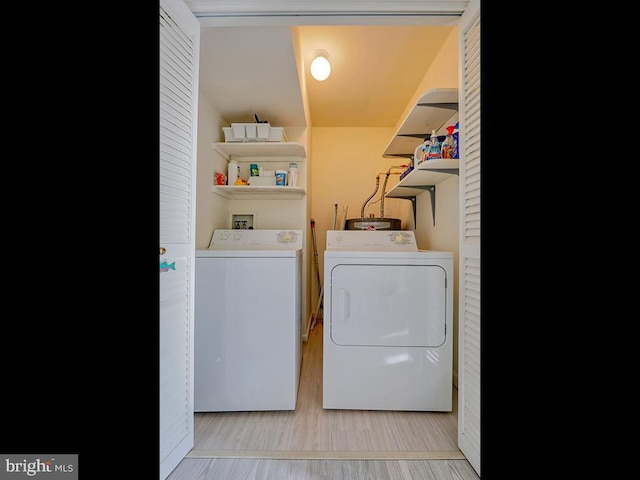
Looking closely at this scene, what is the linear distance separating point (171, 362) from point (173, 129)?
87 centimetres

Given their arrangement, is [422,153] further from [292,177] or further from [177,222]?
[177,222]

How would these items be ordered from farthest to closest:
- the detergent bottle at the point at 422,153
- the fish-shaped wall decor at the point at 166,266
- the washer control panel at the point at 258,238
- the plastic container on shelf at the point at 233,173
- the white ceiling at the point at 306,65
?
the plastic container on shelf at the point at 233,173
the washer control panel at the point at 258,238
the detergent bottle at the point at 422,153
the white ceiling at the point at 306,65
the fish-shaped wall decor at the point at 166,266

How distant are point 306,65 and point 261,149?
2.38 feet

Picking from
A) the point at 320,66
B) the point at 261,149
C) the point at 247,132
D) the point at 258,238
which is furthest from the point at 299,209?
the point at 320,66

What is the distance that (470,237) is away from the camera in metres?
1.14

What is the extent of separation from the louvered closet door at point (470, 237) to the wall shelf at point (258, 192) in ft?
4.37

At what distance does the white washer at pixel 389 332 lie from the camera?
1.48 meters

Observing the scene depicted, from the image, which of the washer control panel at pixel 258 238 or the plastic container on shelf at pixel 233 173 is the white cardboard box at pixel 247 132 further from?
the washer control panel at pixel 258 238

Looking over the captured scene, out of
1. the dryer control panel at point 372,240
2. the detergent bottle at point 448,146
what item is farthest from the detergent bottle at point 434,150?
the dryer control panel at point 372,240

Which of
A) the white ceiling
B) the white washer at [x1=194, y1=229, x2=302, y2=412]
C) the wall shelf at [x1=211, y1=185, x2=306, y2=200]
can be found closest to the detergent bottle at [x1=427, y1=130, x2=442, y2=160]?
the white ceiling

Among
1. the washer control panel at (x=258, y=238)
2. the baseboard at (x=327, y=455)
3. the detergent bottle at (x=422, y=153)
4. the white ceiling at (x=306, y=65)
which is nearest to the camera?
the baseboard at (x=327, y=455)

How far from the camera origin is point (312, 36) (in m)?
1.87
